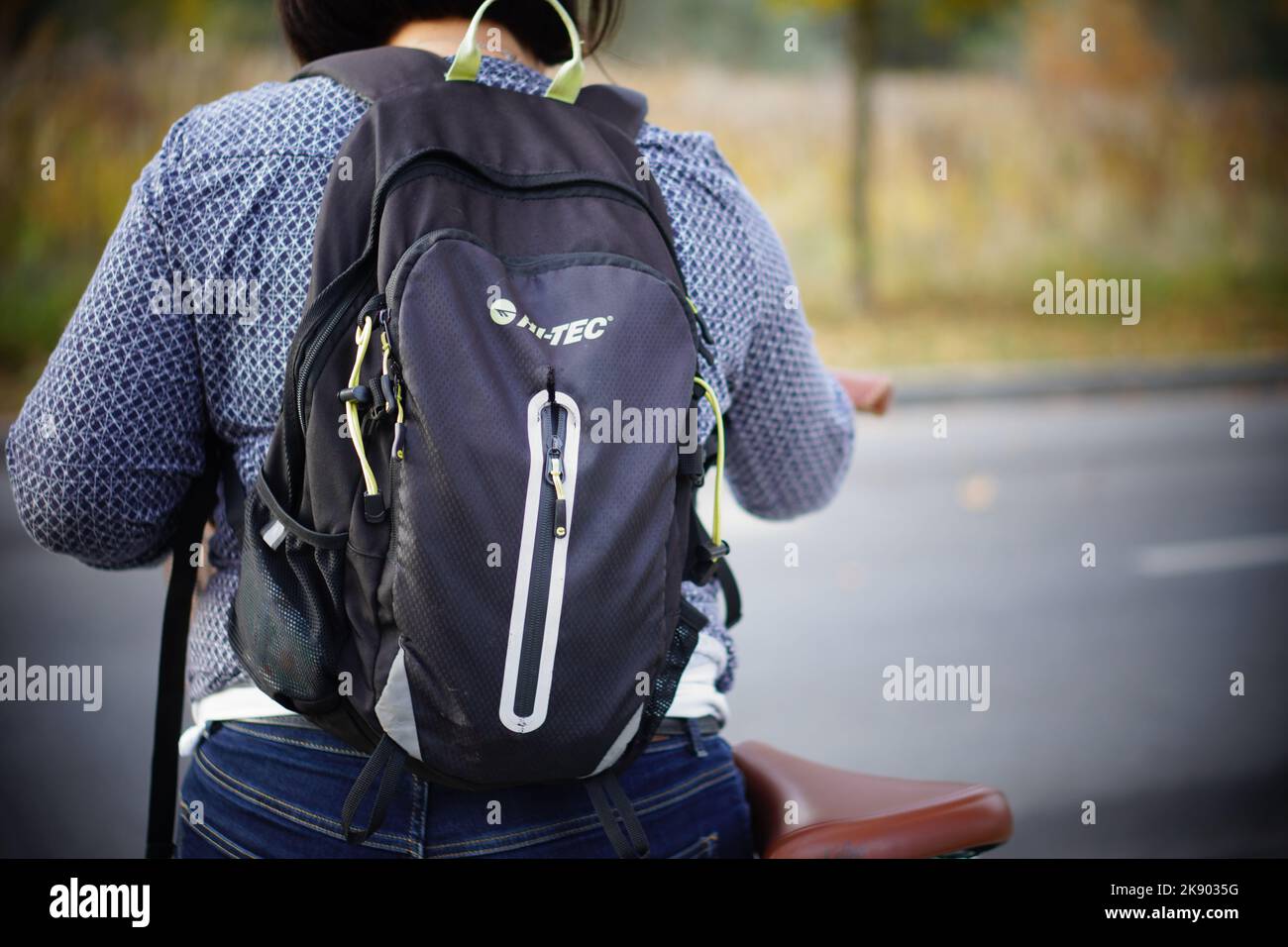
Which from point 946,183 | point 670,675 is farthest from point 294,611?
point 946,183

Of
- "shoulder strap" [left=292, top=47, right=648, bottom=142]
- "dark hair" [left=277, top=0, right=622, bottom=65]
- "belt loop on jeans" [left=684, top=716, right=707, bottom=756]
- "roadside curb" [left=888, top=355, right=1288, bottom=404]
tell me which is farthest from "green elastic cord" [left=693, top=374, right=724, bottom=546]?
"roadside curb" [left=888, top=355, right=1288, bottom=404]

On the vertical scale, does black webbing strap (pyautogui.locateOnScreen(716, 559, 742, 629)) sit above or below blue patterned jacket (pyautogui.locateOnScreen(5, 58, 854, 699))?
below

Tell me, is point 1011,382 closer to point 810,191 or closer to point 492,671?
point 810,191

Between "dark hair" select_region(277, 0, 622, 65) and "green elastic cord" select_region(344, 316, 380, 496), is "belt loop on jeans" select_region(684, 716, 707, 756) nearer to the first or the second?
"green elastic cord" select_region(344, 316, 380, 496)

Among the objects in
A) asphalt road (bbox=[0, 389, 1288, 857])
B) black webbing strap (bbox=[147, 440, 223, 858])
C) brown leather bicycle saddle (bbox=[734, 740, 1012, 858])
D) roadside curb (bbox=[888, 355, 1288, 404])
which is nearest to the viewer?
black webbing strap (bbox=[147, 440, 223, 858])

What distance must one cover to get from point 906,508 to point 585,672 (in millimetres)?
6115

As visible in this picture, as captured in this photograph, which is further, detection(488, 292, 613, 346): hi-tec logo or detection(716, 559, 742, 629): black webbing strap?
detection(716, 559, 742, 629): black webbing strap

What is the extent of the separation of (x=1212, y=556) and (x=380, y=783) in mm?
6250

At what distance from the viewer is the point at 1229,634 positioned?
17.9ft

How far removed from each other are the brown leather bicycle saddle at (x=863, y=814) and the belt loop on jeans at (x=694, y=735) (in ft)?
0.68

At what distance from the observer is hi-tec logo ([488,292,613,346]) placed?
1296 millimetres

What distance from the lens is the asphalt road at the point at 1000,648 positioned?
12.9 feet

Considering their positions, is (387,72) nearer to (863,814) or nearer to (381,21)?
(381,21)

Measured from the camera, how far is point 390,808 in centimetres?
140
